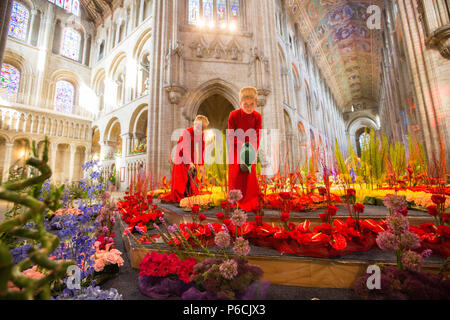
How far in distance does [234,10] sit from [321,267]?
465 inches

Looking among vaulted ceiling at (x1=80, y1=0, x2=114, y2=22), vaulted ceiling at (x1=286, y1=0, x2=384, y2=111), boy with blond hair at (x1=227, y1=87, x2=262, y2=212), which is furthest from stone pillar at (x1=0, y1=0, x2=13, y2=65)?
vaulted ceiling at (x1=80, y1=0, x2=114, y2=22)

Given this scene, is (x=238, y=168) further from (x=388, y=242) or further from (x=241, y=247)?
(x=388, y=242)

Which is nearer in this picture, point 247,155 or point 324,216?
point 324,216

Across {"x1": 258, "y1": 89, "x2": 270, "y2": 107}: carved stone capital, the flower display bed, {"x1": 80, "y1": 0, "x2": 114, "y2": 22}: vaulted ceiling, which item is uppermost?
{"x1": 80, "y1": 0, "x2": 114, "y2": 22}: vaulted ceiling

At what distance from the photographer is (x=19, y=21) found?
46.0ft

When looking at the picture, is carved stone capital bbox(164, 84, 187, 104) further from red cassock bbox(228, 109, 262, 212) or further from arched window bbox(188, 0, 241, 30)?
red cassock bbox(228, 109, 262, 212)

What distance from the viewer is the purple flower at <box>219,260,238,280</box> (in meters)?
0.98

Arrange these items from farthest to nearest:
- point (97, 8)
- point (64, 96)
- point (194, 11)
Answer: point (97, 8) → point (64, 96) → point (194, 11)

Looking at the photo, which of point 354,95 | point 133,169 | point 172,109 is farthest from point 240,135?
point 354,95

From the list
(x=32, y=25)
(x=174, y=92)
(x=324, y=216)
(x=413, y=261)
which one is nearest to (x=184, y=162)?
(x=324, y=216)

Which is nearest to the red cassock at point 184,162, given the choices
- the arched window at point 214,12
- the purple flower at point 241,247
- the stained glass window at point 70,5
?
Answer: the purple flower at point 241,247

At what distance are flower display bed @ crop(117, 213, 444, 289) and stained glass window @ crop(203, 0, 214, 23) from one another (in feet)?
36.2
